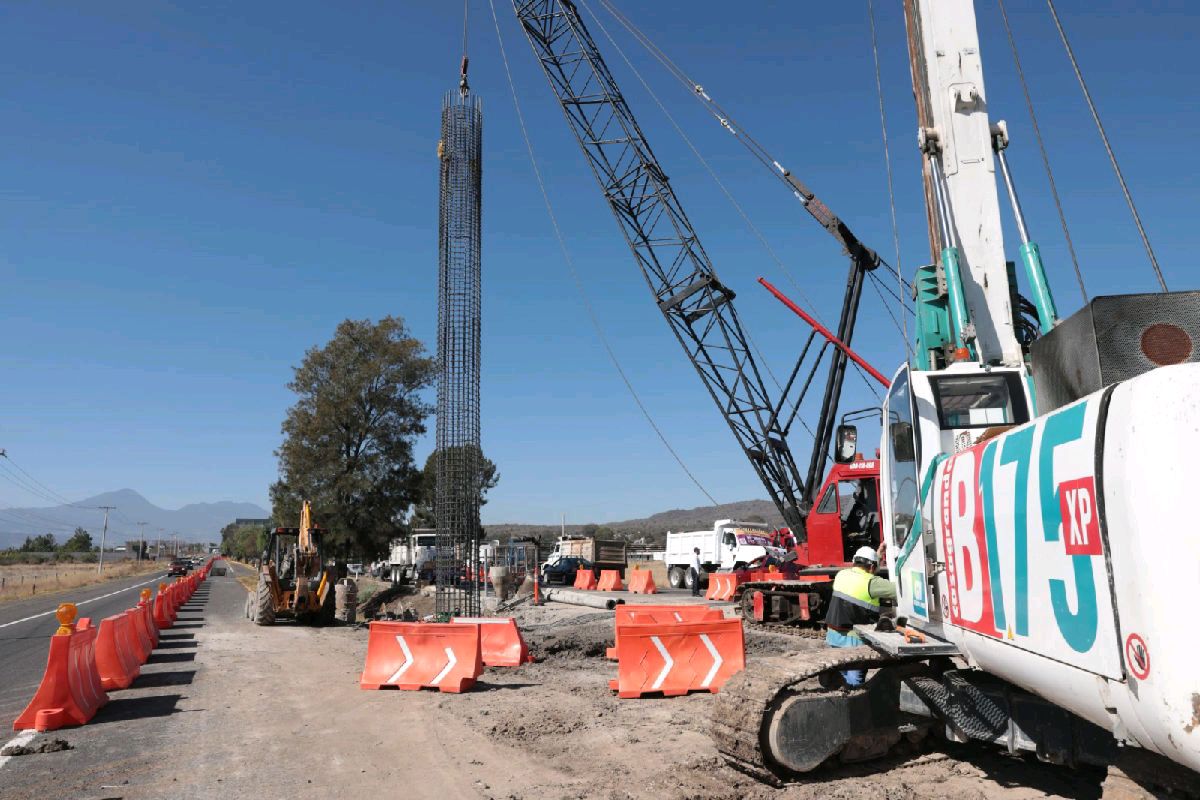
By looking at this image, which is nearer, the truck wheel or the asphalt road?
the asphalt road

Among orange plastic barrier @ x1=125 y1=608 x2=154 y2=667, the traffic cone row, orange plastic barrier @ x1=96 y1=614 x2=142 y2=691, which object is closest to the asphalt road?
the traffic cone row

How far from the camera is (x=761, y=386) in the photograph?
25766 mm

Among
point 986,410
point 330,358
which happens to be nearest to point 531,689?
point 986,410

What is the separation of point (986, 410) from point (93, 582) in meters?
62.3

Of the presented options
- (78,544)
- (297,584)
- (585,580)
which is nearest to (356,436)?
(585,580)

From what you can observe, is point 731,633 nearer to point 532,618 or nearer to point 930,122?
point 930,122

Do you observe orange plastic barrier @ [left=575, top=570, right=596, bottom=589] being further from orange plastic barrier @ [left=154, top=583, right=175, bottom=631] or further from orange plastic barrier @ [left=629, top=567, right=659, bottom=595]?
orange plastic barrier @ [left=154, top=583, right=175, bottom=631]

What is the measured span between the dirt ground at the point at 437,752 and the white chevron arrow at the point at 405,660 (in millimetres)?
298

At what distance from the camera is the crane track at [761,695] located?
19.3 feet

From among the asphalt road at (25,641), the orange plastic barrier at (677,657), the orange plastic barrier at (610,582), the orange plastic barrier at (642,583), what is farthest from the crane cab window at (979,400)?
the orange plastic barrier at (610,582)

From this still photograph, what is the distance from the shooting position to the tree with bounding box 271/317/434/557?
39.8 meters

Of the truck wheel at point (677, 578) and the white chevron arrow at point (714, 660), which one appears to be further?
the truck wheel at point (677, 578)

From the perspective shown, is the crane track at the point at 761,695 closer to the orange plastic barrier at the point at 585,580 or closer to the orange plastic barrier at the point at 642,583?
the orange plastic barrier at the point at 642,583

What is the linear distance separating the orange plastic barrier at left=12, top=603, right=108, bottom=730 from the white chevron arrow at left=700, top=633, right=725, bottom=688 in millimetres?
7092
